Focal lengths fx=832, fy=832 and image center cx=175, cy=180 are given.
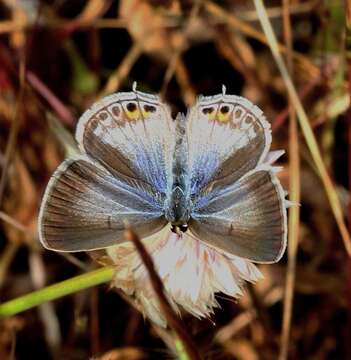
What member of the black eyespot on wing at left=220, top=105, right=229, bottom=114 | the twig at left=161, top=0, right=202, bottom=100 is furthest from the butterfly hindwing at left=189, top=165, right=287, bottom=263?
the twig at left=161, top=0, right=202, bottom=100

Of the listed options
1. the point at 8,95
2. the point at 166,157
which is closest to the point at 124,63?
the point at 8,95

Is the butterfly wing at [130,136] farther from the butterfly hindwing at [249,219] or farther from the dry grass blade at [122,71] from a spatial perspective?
the dry grass blade at [122,71]

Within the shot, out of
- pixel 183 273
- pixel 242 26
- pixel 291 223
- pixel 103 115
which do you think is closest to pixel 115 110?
pixel 103 115

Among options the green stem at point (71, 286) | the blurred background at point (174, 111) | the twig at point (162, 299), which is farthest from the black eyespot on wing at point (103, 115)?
the blurred background at point (174, 111)

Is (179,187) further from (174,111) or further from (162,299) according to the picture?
(174,111)

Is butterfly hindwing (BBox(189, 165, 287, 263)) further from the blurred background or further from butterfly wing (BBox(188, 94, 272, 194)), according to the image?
the blurred background

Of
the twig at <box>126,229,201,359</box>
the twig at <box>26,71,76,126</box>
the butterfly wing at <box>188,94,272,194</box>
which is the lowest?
the twig at <box>126,229,201,359</box>

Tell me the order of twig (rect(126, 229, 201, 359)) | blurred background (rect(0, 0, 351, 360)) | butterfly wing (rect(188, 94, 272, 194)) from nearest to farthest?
twig (rect(126, 229, 201, 359))
butterfly wing (rect(188, 94, 272, 194))
blurred background (rect(0, 0, 351, 360))
